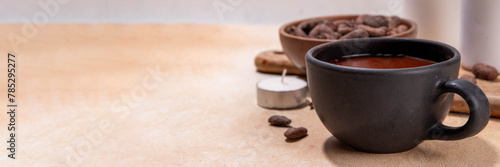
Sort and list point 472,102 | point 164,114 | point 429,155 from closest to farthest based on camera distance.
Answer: point 472,102 < point 429,155 < point 164,114

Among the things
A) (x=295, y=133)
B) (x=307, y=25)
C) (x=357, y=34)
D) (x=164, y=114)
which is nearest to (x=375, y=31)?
(x=357, y=34)

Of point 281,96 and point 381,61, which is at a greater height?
point 381,61

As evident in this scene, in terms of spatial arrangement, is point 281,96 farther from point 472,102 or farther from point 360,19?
point 472,102

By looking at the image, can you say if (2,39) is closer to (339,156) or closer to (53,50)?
(53,50)

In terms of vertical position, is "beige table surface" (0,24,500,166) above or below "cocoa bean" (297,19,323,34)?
below

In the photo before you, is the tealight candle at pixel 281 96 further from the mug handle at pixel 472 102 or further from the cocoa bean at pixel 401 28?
the mug handle at pixel 472 102

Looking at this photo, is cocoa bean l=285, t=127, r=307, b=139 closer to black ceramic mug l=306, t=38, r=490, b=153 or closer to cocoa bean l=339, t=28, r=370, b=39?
black ceramic mug l=306, t=38, r=490, b=153

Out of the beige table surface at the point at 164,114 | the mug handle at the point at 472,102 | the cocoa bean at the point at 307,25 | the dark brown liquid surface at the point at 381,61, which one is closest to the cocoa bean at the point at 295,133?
the beige table surface at the point at 164,114

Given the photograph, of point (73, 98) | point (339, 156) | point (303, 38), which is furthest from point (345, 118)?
point (73, 98)

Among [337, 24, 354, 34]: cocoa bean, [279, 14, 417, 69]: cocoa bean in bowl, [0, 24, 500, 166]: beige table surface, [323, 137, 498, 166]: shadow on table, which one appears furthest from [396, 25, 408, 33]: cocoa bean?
[323, 137, 498, 166]: shadow on table
